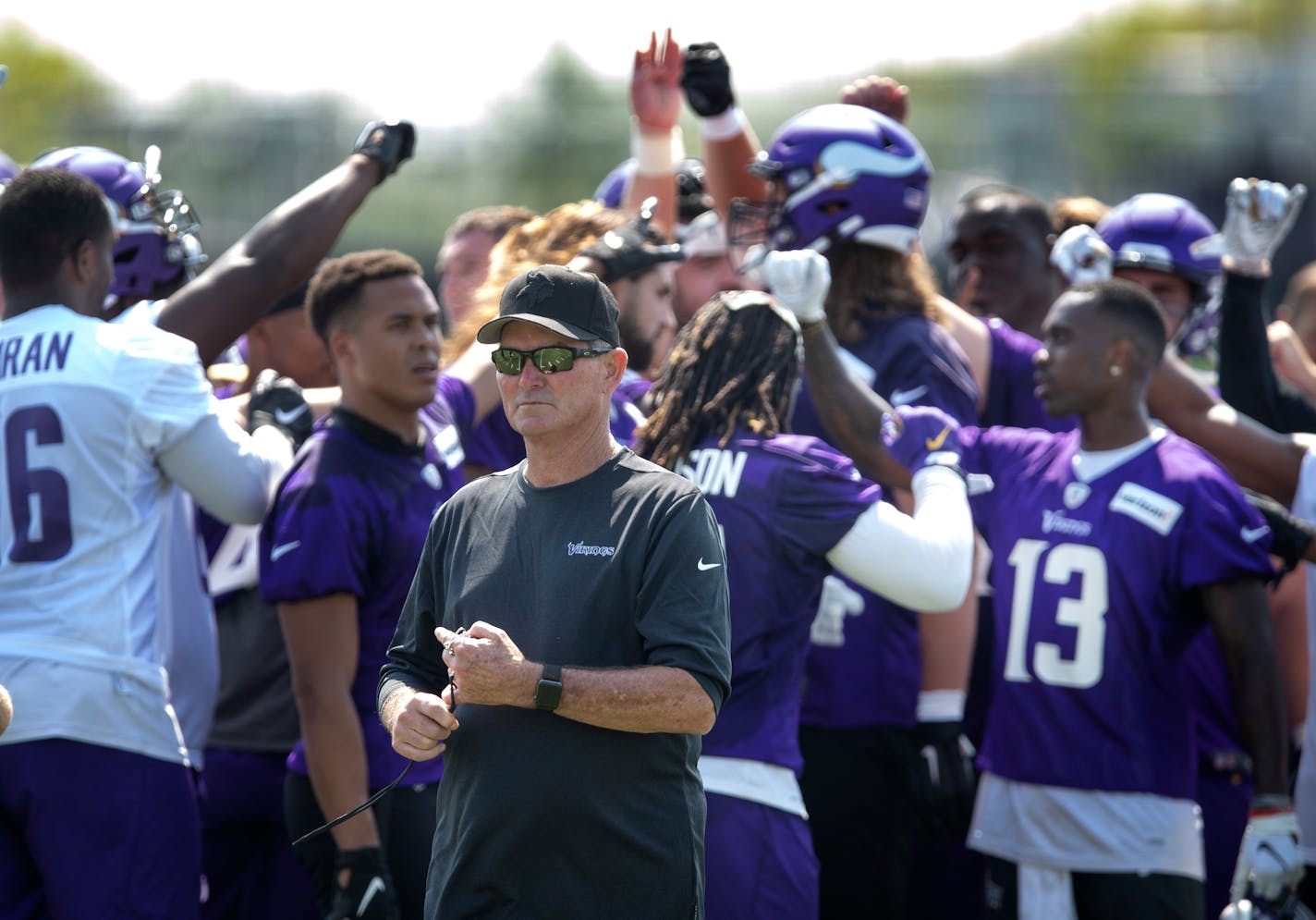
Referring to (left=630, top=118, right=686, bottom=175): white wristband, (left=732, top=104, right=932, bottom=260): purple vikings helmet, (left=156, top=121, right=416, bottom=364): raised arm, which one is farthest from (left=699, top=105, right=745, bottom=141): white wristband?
(left=156, top=121, right=416, bottom=364): raised arm

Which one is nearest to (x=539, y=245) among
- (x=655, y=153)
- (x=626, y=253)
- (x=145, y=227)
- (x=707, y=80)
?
(x=626, y=253)

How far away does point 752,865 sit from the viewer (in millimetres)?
4094

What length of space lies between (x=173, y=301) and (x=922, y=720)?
2618 millimetres

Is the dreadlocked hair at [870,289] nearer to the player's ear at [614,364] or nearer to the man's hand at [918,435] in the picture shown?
the man's hand at [918,435]

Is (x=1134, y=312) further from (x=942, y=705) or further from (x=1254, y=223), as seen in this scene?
(x=942, y=705)

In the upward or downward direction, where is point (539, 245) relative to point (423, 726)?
upward

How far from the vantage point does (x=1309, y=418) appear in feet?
19.2

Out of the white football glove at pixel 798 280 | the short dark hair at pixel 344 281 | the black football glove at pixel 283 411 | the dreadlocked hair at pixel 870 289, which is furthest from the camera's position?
the dreadlocked hair at pixel 870 289

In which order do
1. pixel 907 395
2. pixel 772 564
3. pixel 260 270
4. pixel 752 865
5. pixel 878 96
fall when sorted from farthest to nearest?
pixel 878 96 → pixel 907 395 → pixel 260 270 → pixel 772 564 → pixel 752 865

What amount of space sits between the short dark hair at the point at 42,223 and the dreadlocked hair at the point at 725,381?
5.52 feet

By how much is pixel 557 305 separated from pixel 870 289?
2534 mm

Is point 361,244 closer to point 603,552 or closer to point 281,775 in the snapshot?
point 281,775

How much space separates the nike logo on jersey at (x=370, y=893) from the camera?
4.25 meters

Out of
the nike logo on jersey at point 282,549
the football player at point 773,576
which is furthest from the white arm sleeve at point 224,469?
the football player at point 773,576
